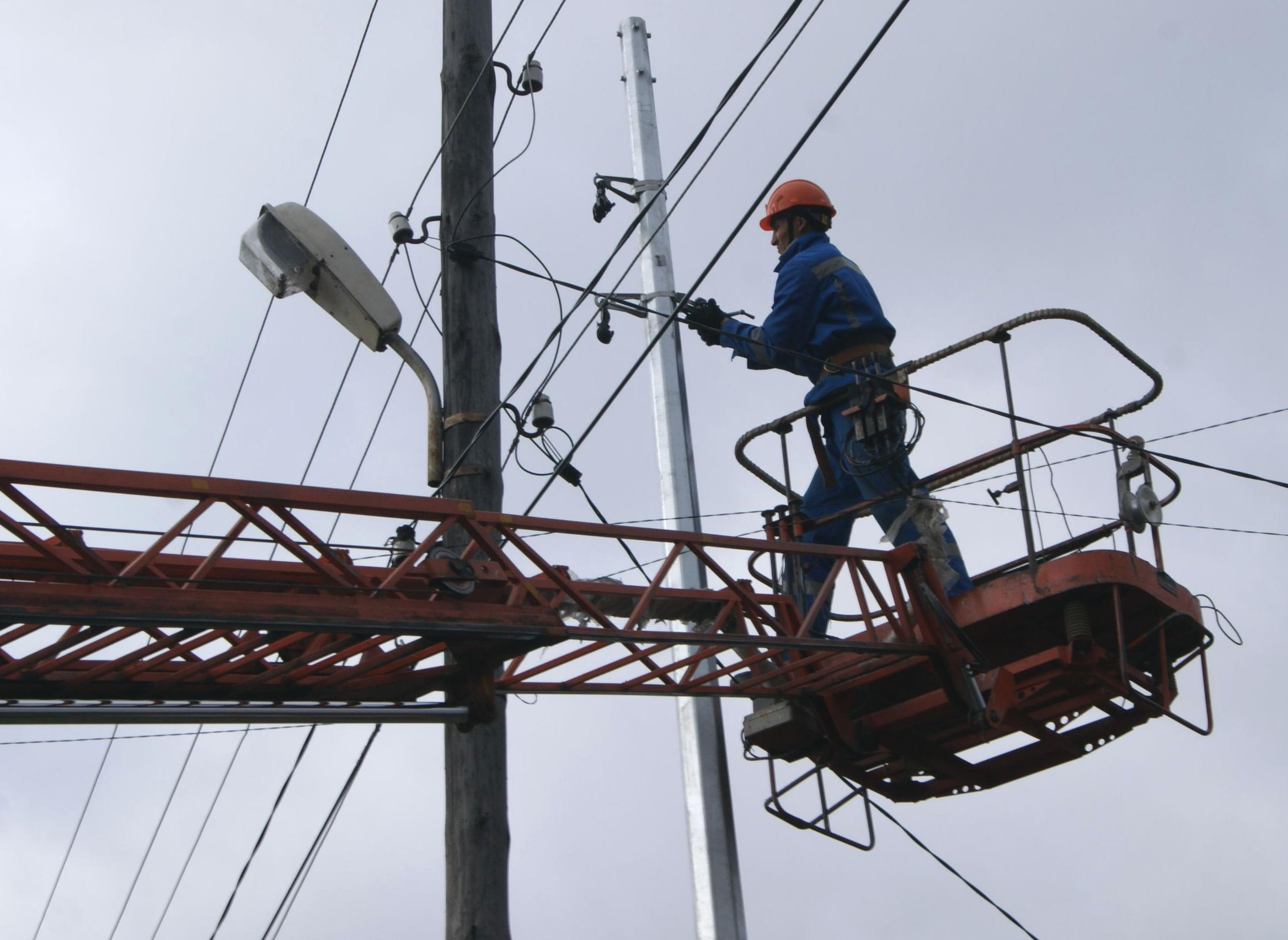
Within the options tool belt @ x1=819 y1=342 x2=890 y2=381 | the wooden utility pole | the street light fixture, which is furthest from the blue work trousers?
the street light fixture

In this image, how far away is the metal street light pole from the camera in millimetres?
9586

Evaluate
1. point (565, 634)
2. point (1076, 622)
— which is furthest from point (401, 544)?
point (1076, 622)

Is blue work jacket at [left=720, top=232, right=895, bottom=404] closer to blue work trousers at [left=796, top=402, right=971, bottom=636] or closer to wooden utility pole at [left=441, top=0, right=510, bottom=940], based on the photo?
blue work trousers at [left=796, top=402, right=971, bottom=636]

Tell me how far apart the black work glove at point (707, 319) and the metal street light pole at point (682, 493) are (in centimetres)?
43

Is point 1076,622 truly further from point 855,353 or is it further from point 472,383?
point 472,383

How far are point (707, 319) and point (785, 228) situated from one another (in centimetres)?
104

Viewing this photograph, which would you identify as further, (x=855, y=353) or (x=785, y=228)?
(x=785, y=228)

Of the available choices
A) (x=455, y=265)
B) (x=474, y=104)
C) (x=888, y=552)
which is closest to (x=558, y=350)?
(x=455, y=265)

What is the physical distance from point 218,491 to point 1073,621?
4.80 meters

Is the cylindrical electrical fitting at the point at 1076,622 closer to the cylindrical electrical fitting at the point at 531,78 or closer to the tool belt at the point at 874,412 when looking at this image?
the tool belt at the point at 874,412

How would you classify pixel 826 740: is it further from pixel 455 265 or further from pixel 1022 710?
pixel 455 265

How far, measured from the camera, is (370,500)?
7.18 meters

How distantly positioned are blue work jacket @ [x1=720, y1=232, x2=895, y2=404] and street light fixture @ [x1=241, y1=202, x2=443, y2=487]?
2516mm

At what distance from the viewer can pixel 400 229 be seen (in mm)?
10078
